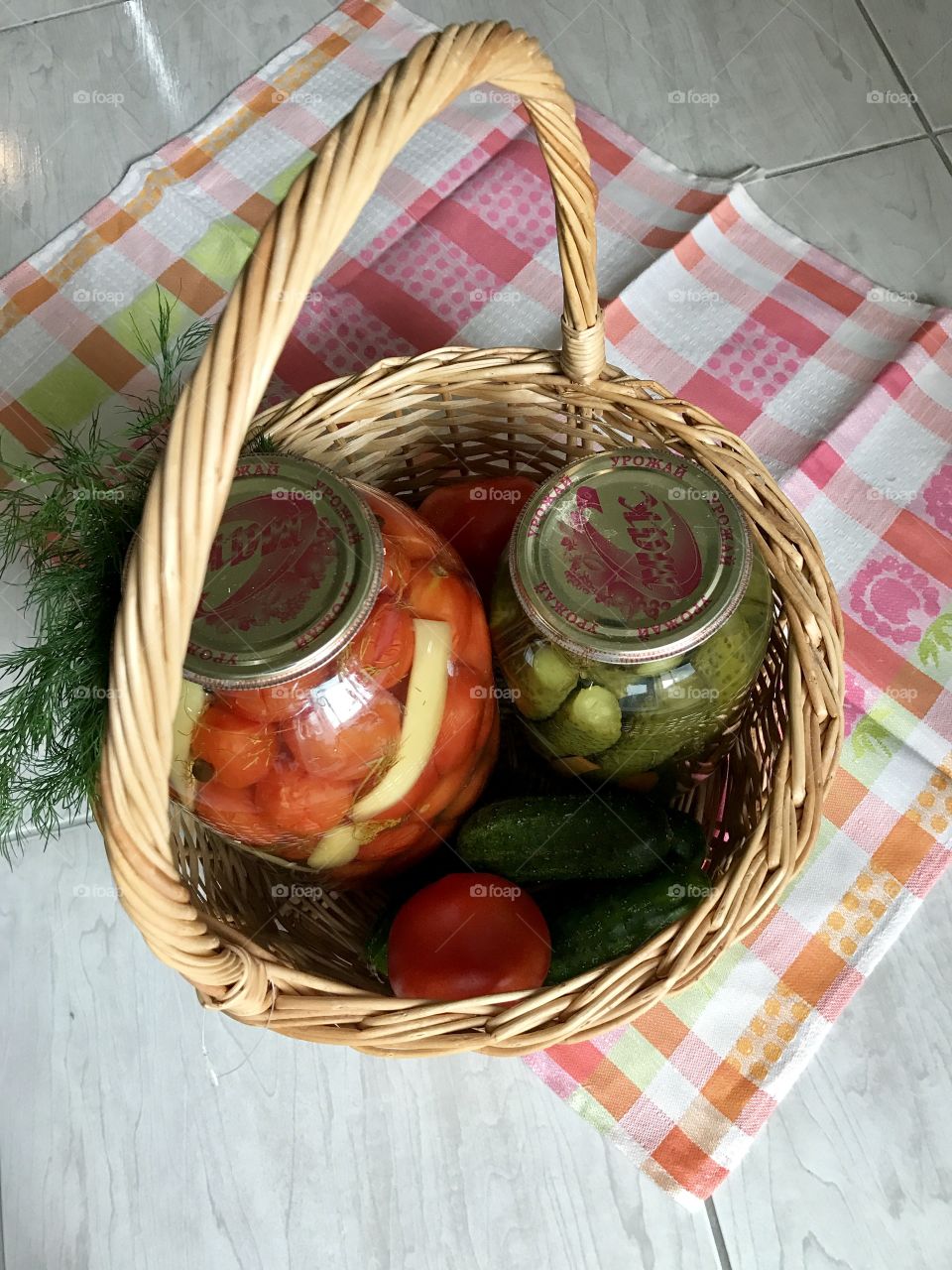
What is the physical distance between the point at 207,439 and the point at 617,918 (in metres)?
0.38

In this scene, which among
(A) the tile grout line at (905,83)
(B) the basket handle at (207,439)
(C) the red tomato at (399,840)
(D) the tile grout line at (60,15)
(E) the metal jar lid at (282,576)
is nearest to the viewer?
(B) the basket handle at (207,439)

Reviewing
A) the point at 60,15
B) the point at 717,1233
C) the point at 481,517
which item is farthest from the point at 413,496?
the point at 60,15

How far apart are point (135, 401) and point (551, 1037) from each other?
28.4 inches

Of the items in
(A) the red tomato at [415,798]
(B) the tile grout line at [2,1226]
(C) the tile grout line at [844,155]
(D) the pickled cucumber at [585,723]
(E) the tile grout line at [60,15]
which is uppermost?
(E) the tile grout line at [60,15]

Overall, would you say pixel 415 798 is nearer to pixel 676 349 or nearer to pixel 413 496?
pixel 413 496

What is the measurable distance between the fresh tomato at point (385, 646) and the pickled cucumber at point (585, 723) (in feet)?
Answer: 0.34

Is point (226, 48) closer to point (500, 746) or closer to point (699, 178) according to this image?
point (699, 178)

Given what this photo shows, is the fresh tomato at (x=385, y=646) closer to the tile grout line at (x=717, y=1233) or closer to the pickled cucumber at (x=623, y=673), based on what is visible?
the pickled cucumber at (x=623, y=673)

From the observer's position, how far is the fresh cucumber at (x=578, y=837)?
1.95 ft

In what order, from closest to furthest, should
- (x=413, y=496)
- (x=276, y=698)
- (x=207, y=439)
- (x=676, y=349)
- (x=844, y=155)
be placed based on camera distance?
1. (x=207, y=439)
2. (x=276, y=698)
3. (x=413, y=496)
4. (x=676, y=349)
5. (x=844, y=155)

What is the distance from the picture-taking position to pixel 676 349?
942 mm

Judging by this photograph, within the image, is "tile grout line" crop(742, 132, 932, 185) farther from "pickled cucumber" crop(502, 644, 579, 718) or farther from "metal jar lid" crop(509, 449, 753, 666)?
"pickled cucumber" crop(502, 644, 579, 718)

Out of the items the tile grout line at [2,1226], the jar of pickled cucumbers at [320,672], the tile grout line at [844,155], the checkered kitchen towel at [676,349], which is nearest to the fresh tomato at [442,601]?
the jar of pickled cucumbers at [320,672]

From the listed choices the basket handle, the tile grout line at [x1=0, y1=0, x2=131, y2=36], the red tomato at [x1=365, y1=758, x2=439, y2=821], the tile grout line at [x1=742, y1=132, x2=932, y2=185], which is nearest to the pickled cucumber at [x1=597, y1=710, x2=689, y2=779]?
the red tomato at [x1=365, y1=758, x2=439, y2=821]
